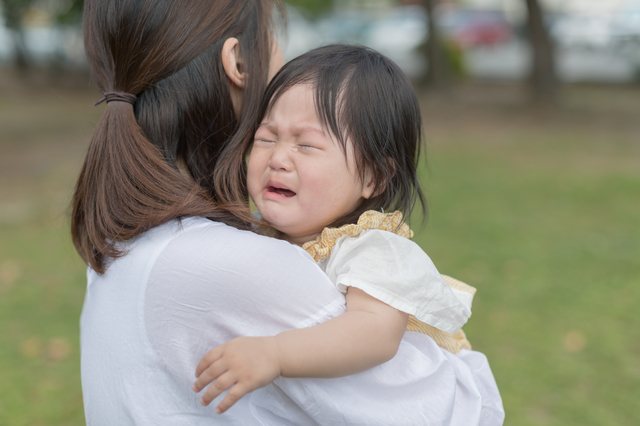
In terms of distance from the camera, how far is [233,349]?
1.14 metres

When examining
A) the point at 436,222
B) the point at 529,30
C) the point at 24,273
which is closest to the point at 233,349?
the point at 24,273

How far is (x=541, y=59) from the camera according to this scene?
11.4 m

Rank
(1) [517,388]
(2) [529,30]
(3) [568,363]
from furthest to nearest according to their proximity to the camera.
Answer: (2) [529,30], (3) [568,363], (1) [517,388]

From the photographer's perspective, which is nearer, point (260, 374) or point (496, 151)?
point (260, 374)

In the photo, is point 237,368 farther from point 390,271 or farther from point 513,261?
point 513,261

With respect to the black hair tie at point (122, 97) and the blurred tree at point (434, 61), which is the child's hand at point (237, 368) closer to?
the black hair tie at point (122, 97)

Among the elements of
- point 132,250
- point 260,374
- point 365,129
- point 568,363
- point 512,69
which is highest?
point 365,129

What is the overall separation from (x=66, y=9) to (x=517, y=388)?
11.8 meters

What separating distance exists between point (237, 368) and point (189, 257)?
236 mm

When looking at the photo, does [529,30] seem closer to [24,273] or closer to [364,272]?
[24,273]

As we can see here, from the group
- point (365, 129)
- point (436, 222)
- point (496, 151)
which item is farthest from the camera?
point (496, 151)

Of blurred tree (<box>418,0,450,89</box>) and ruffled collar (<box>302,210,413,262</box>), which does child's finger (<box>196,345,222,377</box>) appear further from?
blurred tree (<box>418,0,450,89</box>)

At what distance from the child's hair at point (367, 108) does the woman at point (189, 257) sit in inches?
5.9

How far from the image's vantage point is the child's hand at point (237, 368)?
1120 millimetres
